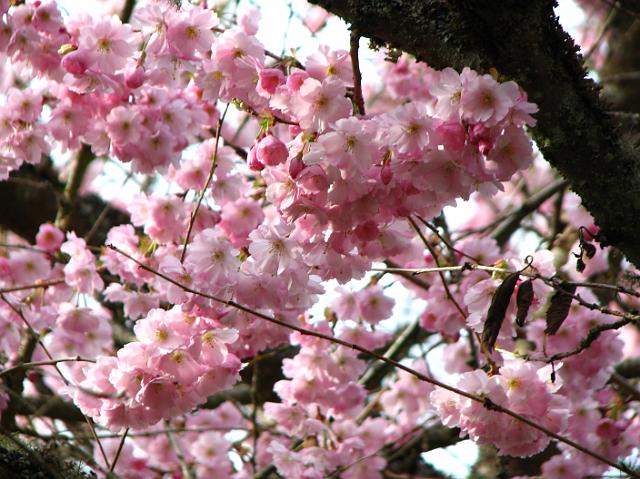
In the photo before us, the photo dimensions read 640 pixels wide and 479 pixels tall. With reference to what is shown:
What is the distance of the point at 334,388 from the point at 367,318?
25cm

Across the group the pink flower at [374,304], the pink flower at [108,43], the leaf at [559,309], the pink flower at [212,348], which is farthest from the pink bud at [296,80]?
the pink flower at [374,304]

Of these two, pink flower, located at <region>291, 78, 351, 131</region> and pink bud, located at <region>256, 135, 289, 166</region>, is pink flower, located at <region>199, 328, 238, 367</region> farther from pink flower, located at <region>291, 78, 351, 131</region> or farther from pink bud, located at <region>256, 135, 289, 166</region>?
pink flower, located at <region>291, 78, 351, 131</region>

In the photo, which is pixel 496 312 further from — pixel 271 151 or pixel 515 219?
pixel 515 219

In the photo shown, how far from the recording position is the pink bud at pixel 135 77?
92.4 inches

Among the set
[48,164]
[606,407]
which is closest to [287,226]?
[606,407]

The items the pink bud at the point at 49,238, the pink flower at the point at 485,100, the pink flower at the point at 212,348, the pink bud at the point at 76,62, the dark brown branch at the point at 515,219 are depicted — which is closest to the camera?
the pink flower at the point at 485,100

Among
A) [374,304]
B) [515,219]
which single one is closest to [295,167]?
[374,304]

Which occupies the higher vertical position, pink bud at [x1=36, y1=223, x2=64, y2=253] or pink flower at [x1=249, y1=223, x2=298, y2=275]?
pink bud at [x1=36, y1=223, x2=64, y2=253]

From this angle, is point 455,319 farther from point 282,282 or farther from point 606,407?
point 282,282

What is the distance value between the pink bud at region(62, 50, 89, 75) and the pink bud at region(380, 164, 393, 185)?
3.33 feet

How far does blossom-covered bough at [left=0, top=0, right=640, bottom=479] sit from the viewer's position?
1604 mm

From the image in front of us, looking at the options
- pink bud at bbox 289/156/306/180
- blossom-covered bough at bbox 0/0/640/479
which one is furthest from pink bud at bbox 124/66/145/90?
pink bud at bbox 289/156/306/180

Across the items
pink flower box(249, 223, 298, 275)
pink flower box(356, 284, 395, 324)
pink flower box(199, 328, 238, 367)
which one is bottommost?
pink flower box(199, 328, 238, 367)

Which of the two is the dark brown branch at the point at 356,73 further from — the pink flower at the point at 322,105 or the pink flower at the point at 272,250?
the pink flower at the point at 272,250
